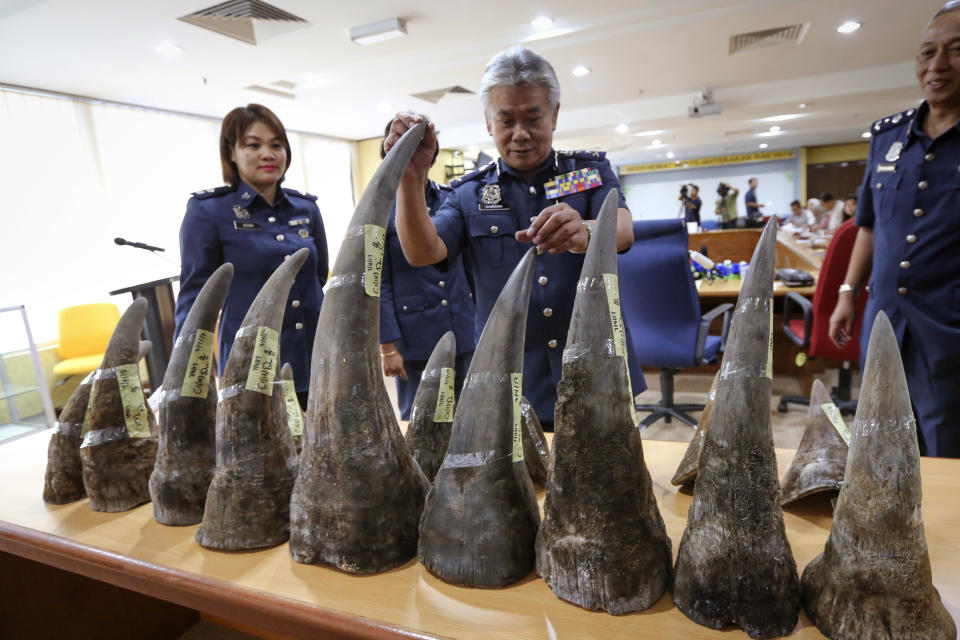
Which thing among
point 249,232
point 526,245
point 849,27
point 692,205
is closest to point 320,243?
point 249,232

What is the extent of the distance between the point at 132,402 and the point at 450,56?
600 cm

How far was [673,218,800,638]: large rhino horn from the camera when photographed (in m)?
0.60

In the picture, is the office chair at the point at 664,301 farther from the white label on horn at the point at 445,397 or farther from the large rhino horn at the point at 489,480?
the large rhino horn at the point at 489,480

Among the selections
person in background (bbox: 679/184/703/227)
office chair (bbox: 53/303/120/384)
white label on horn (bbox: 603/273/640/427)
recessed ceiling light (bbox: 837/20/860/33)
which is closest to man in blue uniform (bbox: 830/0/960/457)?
white label on horn (bbox: 603/273/640/427)

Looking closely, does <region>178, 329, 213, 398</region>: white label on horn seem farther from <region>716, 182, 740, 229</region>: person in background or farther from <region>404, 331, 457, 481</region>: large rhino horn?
<region>716, 182, 740, 229</region>: person in background

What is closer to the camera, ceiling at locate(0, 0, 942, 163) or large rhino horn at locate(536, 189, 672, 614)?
large rhino horn at locate(536, 189, 672, 614)

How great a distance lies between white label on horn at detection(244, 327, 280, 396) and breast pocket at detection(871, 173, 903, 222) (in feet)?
6.14

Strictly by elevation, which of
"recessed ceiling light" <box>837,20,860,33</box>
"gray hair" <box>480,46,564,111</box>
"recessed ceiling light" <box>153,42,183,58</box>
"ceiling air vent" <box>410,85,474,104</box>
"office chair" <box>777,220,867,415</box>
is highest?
"ceiling air vent" <box>410,85,474,104</box>

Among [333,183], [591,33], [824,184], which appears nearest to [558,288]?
[591,33]

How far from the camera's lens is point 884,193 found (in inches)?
67.6

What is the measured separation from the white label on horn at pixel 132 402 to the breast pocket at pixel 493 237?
2.93ft

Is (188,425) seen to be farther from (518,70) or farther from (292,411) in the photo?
(518,70)

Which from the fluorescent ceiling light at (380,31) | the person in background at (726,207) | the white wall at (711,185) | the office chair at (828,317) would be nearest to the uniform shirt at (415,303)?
the office chair at (828,317)

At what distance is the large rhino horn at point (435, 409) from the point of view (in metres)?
0.92
